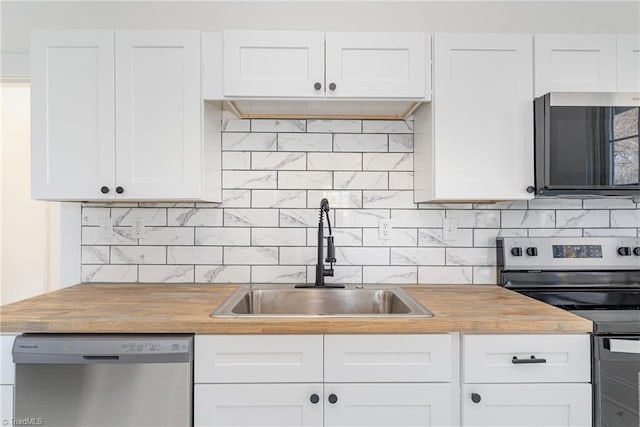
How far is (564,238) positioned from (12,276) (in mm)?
3843

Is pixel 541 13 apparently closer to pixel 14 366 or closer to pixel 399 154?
pixel 399 154

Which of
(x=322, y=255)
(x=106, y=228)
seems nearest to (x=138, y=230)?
(x=106, y=228)

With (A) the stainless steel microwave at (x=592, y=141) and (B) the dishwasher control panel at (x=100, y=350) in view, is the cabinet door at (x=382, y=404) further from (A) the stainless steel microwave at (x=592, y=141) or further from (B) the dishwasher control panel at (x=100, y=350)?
(A) the stainless steel microwave at (x=592, y=141)

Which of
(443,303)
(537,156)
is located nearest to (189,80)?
(443,303)

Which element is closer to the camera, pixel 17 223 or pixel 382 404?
pixel 382 404

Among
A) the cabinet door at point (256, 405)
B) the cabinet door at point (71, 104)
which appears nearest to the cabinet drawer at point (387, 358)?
the cabinet door at point (256, 405)

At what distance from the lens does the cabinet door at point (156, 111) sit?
173cm

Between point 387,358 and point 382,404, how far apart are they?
0.16 m

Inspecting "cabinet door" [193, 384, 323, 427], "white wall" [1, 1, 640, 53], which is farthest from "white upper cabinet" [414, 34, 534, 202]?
"cabinet door" [193, 384, 323, 427]

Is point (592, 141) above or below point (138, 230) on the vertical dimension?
above

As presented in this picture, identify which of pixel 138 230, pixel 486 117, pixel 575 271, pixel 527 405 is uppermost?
pixel 486 117

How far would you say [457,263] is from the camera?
81.8 inches

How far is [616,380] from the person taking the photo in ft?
4.45

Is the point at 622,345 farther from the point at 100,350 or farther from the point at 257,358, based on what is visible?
the point at 100,350
